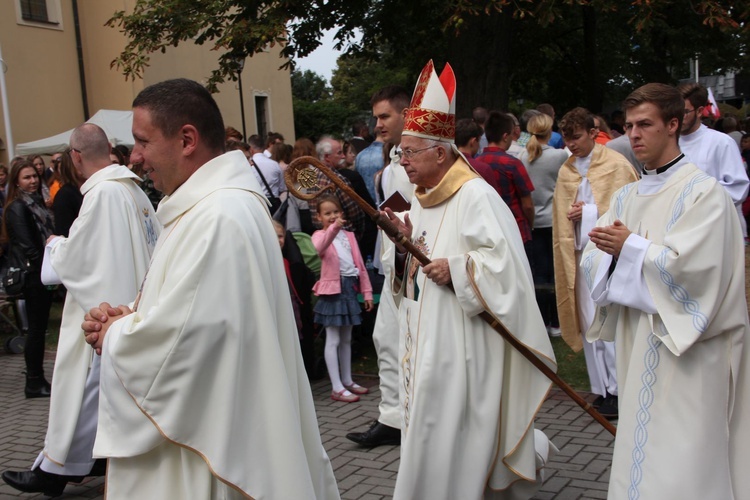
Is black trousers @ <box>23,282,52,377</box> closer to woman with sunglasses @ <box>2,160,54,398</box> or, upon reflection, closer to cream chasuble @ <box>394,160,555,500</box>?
woman with sunglasses @ <box>2,160,54,398</box>

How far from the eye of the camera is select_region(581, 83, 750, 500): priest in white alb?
362cm

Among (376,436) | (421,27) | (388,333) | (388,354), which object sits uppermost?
(421,27)

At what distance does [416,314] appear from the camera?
174 inches

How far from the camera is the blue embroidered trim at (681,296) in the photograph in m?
3.57

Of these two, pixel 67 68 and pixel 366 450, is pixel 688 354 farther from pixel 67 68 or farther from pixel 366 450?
pixel 67 68

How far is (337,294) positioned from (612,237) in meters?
3.58

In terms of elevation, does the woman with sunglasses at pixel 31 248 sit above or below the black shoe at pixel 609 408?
above

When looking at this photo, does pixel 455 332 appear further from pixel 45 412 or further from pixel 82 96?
pixel 82 96

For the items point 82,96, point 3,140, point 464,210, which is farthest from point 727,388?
point 82,96

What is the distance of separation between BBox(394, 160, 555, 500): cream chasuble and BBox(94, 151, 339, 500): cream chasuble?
53.4 inches

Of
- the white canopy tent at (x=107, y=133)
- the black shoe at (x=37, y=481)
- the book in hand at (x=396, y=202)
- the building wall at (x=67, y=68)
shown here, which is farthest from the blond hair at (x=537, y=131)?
the building wall at (x=67, y=68)

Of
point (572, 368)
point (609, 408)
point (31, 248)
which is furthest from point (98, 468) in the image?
point (572, 368)

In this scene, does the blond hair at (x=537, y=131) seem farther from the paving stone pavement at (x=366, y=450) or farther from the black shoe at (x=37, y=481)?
the black shoe at (x=37, y=481)

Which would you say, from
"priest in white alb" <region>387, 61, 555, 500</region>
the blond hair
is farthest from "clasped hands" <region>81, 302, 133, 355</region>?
the blond hair
